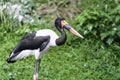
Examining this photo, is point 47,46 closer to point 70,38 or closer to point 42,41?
point 42,41

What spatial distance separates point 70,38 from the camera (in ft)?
26.0

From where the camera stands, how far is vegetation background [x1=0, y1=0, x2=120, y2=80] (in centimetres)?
689

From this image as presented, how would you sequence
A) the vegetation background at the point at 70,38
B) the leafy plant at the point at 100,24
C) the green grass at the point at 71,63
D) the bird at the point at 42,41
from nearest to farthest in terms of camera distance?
the bird at the point at 42,41 → the green grass at the point at 71,63 → the vegetation background at the point at 70,38 → the leafy plant at the point at 100,24

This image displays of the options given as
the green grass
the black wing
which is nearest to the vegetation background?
the green grass

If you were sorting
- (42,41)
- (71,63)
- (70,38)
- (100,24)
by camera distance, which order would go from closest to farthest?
(42,41)
(71,63)
(100,24)
(70,38)

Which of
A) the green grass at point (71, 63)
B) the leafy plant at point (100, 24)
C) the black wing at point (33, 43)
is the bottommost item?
the green grass at point (71, 63)

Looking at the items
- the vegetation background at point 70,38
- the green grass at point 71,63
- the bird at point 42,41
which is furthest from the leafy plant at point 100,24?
the bird at point 42,41

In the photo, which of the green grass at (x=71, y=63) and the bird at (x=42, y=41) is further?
the green grass at (x=71, y=63)

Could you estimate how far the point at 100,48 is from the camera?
299 inches

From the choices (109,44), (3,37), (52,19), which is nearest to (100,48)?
(109,44)

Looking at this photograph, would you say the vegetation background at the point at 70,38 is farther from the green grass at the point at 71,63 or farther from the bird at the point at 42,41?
the bird at the point at 42,41

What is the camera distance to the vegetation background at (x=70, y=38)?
22.6ft

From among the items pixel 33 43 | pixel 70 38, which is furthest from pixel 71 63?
pixel 33 43

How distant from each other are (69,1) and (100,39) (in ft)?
5.35
